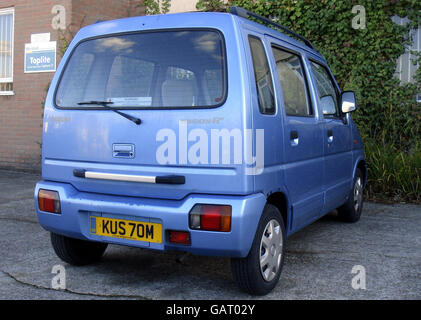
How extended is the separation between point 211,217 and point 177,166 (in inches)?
15.8

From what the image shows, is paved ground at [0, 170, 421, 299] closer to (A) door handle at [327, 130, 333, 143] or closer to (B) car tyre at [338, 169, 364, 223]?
(B) car tyre at [338, 169, 364, 223]

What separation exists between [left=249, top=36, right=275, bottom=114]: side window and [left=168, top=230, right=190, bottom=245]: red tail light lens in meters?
0.94

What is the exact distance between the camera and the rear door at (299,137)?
3523 millimetres

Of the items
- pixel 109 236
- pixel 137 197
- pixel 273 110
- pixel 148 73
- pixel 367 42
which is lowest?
pixel 109 236

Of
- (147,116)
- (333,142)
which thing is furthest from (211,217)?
(333,142)

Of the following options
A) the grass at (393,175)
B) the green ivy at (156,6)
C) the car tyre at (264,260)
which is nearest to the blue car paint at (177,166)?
the car tyre at (264,260)

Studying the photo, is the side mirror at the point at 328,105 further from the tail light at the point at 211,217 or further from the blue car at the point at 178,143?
the tail light at the point at 211,217

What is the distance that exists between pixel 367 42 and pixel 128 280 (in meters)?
6.84

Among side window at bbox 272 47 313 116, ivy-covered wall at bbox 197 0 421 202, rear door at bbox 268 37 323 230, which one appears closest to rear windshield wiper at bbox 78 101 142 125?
rear door at bbox 268 37 323 230

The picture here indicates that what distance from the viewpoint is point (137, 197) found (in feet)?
10.2

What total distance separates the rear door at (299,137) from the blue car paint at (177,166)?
0.06ft

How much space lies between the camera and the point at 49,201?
3.33 meters
